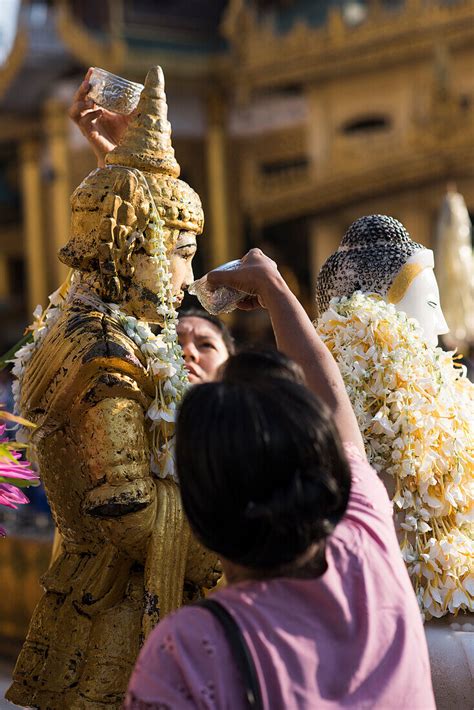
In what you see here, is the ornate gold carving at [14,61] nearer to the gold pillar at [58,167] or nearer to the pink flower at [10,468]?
the gold pillar at [58,167]

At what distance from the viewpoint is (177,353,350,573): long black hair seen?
1318 mm

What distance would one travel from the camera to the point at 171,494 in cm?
218

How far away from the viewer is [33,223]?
14812mm

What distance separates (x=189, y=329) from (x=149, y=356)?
0.79 metres

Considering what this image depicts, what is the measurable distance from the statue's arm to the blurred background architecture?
8.95 meters

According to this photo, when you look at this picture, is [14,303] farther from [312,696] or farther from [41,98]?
[312,696]

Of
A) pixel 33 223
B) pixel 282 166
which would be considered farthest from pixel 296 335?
pixel 33 223

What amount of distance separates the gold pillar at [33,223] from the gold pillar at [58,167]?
271 millimetres

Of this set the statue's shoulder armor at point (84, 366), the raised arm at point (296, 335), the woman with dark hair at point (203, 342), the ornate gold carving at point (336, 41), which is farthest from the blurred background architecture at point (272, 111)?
the raised arm at point (296, 335)

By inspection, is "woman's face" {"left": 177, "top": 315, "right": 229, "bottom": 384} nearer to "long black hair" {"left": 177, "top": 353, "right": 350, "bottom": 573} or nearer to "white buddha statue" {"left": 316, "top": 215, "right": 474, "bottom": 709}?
"white buddha statue" {"left": 316, "top": 215, "right": 474, "bottom": 709}

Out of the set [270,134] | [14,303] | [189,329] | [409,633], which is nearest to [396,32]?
[270,134]

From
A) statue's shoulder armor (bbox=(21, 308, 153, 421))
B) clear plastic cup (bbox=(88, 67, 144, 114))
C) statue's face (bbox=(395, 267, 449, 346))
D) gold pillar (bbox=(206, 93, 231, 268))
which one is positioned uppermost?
gold pillar (bbox=(206, 93, 231, 268))

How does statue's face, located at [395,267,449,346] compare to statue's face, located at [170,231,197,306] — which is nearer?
statue's face, located at [170,231,197,306]

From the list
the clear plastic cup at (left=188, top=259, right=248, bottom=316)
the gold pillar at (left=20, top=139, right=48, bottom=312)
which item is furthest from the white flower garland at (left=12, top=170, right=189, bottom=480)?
the gold pillar at (left=20, top=139, right=48, bottom=312)
